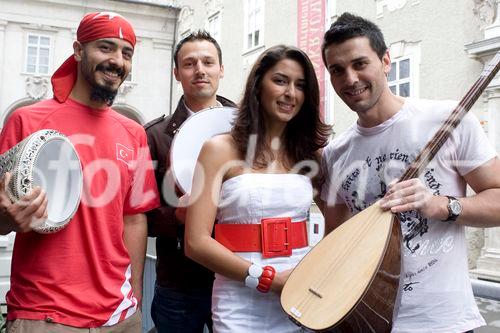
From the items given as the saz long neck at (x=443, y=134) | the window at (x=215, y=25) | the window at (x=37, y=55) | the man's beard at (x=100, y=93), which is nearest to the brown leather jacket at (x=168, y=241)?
the man's beard at (x=100, y=93)

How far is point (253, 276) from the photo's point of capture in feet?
5.11

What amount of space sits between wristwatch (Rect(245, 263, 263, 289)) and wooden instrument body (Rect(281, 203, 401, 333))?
0.10 meters

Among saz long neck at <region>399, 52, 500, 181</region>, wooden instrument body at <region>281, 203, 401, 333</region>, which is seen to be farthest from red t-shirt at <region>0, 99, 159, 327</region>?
saz long neck at <region>399, 52, 500, 181</region>

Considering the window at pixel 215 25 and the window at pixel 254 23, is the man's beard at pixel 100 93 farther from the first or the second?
the window at pixel 215 25

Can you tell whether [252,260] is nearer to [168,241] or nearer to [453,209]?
[453,209]

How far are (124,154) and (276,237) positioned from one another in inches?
27.4

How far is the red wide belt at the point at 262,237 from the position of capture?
1.64 meters

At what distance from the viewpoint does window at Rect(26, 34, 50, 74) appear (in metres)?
16.8

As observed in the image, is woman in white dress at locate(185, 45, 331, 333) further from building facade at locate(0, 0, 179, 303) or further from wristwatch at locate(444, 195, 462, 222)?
building facade at locate(0, 0, 179, 303)

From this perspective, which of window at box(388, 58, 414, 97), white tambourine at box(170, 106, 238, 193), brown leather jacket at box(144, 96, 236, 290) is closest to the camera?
white tambourine at box(170, 106, 238, 193)

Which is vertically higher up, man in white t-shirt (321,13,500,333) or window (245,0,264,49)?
window (245,0,264,49)

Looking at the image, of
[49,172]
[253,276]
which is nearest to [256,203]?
[253,276]

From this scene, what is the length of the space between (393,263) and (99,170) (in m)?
1.09

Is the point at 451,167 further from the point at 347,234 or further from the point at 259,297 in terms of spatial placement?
the point at 259,297
